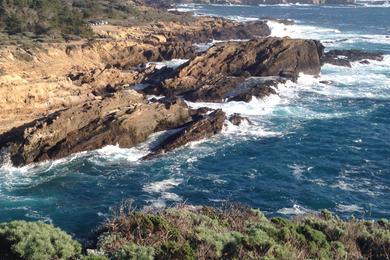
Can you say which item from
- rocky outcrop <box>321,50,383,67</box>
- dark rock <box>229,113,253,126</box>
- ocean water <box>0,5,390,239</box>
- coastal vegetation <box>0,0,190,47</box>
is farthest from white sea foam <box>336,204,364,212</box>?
rocky outcrop <box>321,50,383,67</box>

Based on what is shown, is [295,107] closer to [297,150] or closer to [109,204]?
[297,150]

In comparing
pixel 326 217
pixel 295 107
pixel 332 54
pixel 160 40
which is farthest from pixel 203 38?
pixel 326 217

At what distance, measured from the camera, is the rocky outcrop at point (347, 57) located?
7579cm

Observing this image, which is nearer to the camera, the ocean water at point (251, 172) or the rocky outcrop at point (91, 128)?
the ocean water at point (251, 172)

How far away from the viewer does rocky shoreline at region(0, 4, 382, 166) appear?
42.9 m

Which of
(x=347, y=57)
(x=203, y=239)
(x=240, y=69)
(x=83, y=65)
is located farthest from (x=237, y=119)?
(x=347, y=57)

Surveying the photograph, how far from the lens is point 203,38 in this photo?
95812 millimetres

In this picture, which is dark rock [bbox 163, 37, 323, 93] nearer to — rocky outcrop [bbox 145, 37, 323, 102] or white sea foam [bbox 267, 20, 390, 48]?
rocky outcrop [bbox 145, 37, 323, 102]

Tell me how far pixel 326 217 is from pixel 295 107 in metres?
29.5

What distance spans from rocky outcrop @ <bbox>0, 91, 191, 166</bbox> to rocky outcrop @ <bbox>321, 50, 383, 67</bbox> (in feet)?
115

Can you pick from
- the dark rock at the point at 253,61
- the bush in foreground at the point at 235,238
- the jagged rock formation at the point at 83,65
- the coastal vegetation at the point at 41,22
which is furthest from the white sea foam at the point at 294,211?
the coastal vegetation at the point at 41,22

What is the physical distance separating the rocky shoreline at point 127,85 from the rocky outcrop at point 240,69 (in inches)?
4.9

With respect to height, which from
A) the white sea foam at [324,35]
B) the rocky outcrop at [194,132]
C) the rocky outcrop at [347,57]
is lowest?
the rocky outcrop at [194,132]

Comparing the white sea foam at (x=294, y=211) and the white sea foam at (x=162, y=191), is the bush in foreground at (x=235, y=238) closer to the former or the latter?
the white sea foam at (x=294, y=211)
